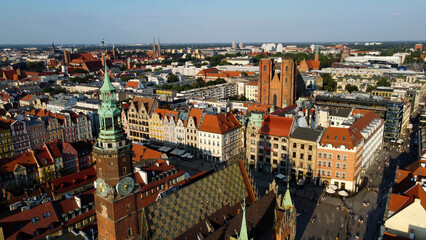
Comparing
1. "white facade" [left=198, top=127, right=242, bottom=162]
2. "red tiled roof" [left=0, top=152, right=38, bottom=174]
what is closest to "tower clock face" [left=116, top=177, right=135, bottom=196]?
"red tiled roof" [left=0, top=152, right=38, bottom=174]

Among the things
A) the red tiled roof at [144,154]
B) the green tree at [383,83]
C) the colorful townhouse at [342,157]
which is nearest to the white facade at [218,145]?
the red tiled roof at [144,154]

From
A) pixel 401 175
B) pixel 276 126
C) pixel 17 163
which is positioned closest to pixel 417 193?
pixel 401 175

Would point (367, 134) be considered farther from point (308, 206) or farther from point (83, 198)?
point (83, 198)

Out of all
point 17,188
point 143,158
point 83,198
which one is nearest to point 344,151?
point 143,158

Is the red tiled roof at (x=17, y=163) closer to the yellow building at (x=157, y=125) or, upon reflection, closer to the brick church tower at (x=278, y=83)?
the yellow building at (x=157, y=125)

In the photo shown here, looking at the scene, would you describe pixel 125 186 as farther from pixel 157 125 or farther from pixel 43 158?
pixel 157 125
